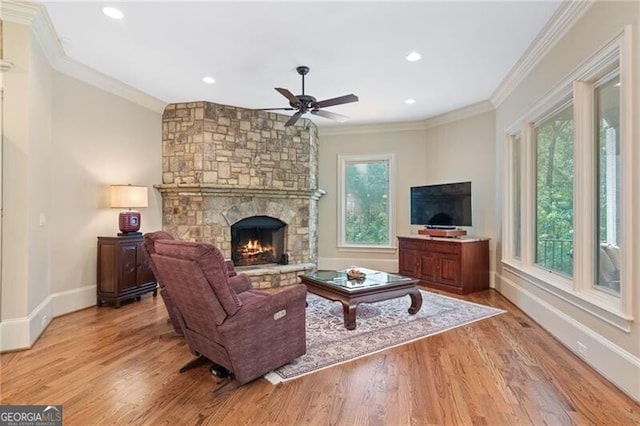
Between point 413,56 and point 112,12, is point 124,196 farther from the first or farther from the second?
point 413,56

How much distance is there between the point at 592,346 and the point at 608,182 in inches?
51.3

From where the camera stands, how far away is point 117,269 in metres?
4.32

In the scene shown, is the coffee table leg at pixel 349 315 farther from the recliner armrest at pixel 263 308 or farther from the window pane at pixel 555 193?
the window pane at pixel 555 193

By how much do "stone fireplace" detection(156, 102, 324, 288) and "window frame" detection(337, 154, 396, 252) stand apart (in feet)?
2.27

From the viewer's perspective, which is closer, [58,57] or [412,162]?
[58,57]

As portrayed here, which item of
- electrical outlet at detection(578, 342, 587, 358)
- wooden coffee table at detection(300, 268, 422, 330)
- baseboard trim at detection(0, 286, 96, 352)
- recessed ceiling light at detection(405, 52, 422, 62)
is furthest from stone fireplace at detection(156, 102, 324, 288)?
electrical outlet at detection(578, 342, 587, 358)

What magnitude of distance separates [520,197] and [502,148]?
90 centimetres

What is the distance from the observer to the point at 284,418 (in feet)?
6.73

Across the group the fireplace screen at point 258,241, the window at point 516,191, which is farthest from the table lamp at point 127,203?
the window at point 516,191

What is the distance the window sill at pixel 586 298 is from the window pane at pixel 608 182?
12cm

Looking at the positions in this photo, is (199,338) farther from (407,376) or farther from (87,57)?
(87,57)

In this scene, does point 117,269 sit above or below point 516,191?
below

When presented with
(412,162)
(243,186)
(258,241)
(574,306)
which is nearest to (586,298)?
(574,306)

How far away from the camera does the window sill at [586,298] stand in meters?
2.39
